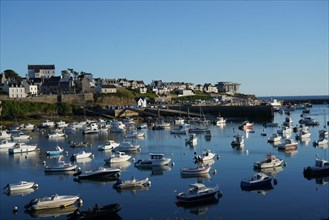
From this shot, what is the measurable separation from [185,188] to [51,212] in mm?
8471

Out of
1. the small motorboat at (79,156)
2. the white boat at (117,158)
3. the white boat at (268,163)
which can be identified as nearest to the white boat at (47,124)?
the small motorboat at (79,156)

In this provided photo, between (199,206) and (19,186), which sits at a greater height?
(19,186)

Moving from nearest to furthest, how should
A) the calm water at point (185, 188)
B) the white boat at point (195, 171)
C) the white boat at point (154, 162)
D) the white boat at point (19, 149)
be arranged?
the calm water at point (185, 188) < the white boat at point (195, 171) < the white boat at point (154, 162) < the white boat at point (19, 149)

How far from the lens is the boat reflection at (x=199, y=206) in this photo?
81.4ft

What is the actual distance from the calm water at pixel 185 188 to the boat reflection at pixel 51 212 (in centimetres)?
6

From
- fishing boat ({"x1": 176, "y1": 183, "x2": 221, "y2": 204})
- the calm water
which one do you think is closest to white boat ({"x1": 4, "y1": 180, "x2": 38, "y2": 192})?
the calm water

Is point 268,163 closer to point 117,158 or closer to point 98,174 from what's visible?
point 117,158

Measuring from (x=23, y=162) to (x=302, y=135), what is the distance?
3175 centimetres

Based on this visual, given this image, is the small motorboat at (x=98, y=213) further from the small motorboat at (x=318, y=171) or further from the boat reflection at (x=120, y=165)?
the small motorboat at (x=318, y=171)

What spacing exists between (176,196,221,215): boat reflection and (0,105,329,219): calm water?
51 millimetres

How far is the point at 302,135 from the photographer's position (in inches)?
2191

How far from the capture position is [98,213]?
74.8 ft

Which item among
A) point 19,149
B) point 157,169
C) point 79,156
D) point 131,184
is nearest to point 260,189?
point 131,184

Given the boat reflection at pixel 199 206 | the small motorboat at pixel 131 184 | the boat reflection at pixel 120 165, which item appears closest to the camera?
the boat reflection at pixel 199 206
